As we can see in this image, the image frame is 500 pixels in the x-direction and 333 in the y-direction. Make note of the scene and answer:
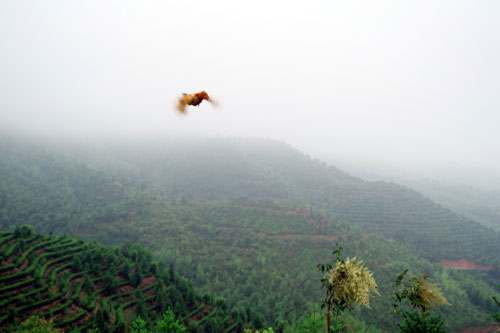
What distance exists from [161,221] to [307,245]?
39.8 metres

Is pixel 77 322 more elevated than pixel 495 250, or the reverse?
pixel 77 322

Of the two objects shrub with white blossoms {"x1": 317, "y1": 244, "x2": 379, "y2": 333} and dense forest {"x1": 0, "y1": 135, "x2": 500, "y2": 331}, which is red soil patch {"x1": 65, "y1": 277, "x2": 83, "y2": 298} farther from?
shrub with white blossoms {"x1": 317, "y1": 244, "x2": 379, "y2": 333}

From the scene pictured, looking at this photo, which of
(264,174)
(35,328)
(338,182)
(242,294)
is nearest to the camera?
(35,328)

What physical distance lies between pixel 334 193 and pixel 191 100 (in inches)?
5078

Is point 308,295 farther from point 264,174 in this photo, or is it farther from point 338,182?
point 264,174

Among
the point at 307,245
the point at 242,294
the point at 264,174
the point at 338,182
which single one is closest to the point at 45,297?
the point at 242,294

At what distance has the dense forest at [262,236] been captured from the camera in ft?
155

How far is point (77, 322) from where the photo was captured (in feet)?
92.4

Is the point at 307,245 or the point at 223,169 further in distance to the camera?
the point at 223,169

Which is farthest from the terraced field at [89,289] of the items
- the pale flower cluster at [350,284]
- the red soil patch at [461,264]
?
the red soil patch at [461,264]

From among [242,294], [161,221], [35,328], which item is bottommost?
[242,294]

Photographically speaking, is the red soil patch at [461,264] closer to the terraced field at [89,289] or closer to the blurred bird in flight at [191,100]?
the terraced field at [89,289]

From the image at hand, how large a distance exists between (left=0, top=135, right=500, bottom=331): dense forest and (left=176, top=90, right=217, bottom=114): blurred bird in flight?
31236mm

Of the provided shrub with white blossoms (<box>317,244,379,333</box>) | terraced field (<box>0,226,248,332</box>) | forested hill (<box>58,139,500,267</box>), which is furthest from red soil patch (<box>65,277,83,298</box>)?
forested hill (<box>58,139,500,267</box>)
